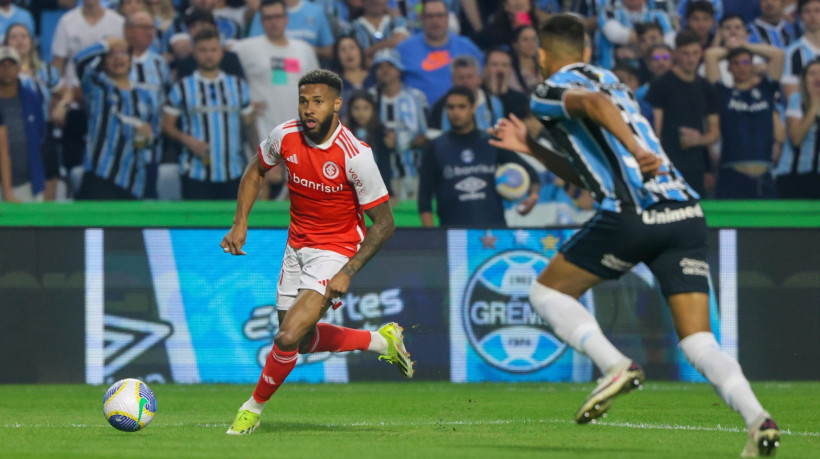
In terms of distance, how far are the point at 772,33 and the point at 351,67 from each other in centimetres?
490

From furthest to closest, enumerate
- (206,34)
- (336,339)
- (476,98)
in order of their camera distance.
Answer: (476,98)
(206,34)
(336,339)

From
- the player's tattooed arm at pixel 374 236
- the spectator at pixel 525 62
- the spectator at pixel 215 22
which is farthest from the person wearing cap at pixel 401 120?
the player's tattooed arm at pixel 374 236

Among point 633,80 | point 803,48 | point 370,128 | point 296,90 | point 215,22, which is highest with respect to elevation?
point 215,22

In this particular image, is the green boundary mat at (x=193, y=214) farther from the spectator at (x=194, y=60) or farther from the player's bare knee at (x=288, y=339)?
the player's bare knee at (x=288, y=339)

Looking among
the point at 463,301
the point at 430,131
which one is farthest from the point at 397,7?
the point at 463,301

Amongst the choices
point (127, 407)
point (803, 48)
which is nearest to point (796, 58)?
point (803, 48)

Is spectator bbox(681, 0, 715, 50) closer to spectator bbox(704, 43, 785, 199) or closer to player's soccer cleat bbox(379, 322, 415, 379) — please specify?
spectator bbox(704, 43, 785, 199)

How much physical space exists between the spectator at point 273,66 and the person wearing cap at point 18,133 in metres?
2.25

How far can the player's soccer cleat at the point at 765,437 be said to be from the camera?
17.2 ft

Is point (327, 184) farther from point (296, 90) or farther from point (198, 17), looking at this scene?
point (198, 17)

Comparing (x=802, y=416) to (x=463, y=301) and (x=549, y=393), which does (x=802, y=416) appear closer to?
(x=549, y=393)

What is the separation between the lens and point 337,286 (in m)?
6.89

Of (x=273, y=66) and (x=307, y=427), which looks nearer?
(x=307, y=427)

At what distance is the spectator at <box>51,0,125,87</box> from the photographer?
13.0 metres
